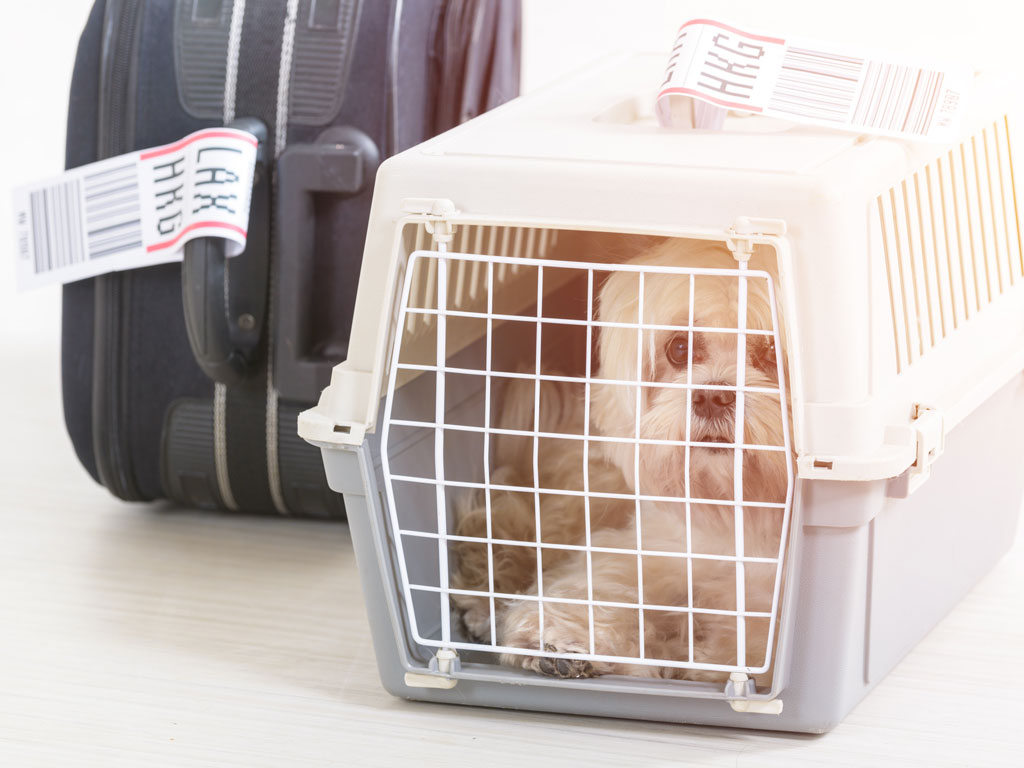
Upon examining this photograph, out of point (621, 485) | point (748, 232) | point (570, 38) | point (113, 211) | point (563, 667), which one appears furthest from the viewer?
point (570, 38)

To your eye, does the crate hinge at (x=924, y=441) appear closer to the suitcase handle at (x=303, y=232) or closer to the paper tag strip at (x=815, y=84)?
the paper tag strip at (x=815, y=84)

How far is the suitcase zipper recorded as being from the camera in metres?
1.52

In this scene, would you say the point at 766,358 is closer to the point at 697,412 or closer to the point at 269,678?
the point at 697,412

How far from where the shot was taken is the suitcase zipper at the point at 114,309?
152 centimetres

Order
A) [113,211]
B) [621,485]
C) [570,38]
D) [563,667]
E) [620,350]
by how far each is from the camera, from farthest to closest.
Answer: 1. [570,38]
2. [113,211]
3. [621,485]
4. [620,350]
5. [563,667]

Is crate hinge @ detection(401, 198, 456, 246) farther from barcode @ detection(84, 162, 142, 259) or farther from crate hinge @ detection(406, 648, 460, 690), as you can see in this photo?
barcode @ detection(84, 162, 142, 259)

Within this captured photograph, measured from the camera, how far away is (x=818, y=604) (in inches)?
44.7

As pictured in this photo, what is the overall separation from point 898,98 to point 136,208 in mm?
795

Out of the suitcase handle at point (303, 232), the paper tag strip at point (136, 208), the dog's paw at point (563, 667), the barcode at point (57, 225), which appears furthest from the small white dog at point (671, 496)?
the barcode at point (57, 225)

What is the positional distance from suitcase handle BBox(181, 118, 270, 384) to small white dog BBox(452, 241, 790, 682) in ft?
1.04

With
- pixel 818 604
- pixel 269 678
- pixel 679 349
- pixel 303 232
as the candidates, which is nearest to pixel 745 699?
pixel 818 604

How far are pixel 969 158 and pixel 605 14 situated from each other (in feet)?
3.27

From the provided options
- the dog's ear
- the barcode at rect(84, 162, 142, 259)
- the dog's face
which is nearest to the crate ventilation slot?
the dog's face

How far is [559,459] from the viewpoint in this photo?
1495 millimetres
